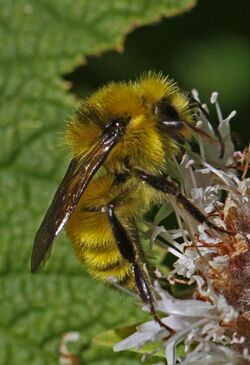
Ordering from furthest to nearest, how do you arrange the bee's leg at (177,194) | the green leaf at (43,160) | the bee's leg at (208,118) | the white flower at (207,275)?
the green leaf at (43,160), the bee's leg at (208,118), the bee's leg at (177,194), the white flower at (207,275)

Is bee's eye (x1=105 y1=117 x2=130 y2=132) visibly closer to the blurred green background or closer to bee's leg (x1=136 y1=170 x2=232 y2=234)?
bee's leg (x1=136 y1=170 x2=232 y2=234)

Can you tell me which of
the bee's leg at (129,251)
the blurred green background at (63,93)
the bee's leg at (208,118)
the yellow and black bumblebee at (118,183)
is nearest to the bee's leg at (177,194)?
the yellow and black bumblebee at (118,183)

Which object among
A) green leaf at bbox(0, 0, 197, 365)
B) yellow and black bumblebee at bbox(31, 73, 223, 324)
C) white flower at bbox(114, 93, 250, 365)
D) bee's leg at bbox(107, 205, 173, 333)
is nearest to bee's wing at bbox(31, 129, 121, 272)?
yellow and black bumblebee at bbox(31, 73, 223, 324)

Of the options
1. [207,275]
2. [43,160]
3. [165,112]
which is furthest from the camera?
[43,160]

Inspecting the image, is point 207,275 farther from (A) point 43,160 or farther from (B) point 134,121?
(A) point 43,160

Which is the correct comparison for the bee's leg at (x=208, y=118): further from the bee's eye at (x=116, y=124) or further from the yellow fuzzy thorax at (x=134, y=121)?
the bee's eye at (x=116, y=124)

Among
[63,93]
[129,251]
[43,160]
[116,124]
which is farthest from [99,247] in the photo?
[63,93]

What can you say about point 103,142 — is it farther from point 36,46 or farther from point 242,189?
point 36,46
